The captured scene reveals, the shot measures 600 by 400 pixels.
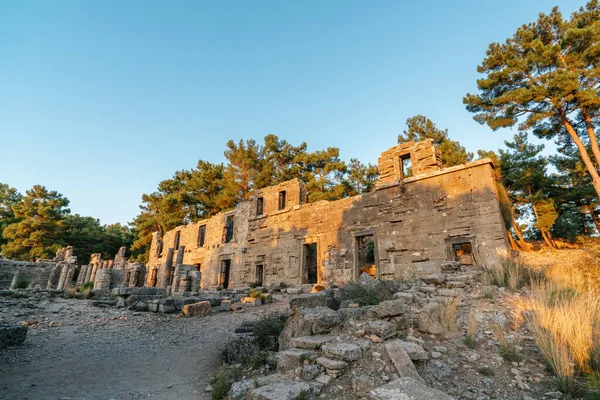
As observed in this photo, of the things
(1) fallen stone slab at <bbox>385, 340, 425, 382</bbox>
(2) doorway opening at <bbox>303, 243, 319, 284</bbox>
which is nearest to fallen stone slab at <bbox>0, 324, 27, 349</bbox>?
(1) fallen stone slab at <bbox>385, 340, 425, 382</bbox>

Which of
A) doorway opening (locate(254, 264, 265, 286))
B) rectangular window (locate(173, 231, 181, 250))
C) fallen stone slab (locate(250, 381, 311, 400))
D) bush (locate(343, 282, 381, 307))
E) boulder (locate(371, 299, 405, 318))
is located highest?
rectangular window (locate(173, 231, 181, 250))

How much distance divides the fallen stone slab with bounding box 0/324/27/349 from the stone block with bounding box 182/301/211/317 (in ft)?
13.6

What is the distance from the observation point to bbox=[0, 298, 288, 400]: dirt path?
4.10 metres

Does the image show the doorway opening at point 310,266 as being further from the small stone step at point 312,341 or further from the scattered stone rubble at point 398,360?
the small stone step at point 312,341

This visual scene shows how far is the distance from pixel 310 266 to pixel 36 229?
105 ft

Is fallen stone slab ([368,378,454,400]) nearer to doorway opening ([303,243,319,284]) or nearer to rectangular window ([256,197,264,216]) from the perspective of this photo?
Answer: doorway opening ([303,243,319,284])

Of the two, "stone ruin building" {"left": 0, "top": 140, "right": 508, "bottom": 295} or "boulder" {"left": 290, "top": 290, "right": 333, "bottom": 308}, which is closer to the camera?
"boulder" {"left": 290, "top": 290, "right": 333, "bottom": 308}

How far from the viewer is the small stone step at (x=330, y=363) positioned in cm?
334

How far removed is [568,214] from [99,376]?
72.9ft

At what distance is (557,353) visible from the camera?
3186 mm

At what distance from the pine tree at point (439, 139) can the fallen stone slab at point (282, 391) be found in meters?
18.0

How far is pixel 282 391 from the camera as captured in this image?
3.00 metres

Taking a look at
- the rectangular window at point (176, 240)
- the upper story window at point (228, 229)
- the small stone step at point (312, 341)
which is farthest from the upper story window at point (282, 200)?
the small stone step at point (312, 341)

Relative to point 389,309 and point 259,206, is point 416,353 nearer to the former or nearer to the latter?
point 389,309
